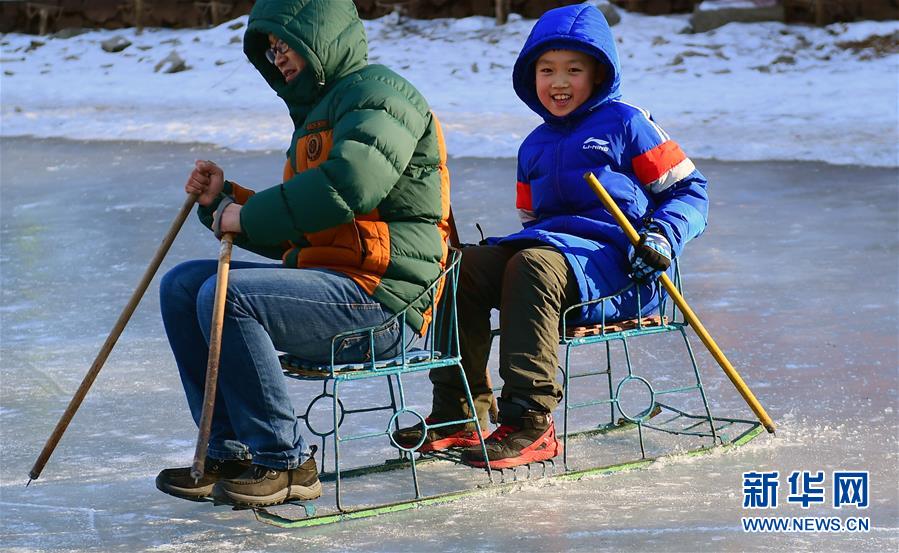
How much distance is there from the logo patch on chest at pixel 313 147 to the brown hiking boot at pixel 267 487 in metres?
0.68

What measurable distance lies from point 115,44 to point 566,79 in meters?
→ 17.1

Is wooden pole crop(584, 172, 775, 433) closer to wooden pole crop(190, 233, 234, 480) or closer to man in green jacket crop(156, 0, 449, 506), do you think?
man in green jacket crop(156, 0, 449, 506)

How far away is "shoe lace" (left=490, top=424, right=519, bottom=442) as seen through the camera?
3.50 m

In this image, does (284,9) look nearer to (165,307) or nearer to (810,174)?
(165,307)

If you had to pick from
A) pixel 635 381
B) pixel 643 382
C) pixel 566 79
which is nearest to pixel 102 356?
pixel 566 79

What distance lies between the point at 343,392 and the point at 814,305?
196 cm

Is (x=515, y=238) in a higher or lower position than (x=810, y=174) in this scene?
higher

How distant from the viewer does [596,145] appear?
3.68 meters

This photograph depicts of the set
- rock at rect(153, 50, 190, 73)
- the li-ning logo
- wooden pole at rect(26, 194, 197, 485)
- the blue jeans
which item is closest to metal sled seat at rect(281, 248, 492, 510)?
the blue jeans

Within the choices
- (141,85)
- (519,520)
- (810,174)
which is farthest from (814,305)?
(141,85)

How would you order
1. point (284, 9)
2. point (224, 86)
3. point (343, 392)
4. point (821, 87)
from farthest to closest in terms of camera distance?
point (224, 86), point (821, 87), point (343, 392), point (284, 9)

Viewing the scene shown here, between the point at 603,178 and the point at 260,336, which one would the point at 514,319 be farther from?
the point at 260,336

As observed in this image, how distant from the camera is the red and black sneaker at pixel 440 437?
362cm

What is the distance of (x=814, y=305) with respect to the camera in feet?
17.5
